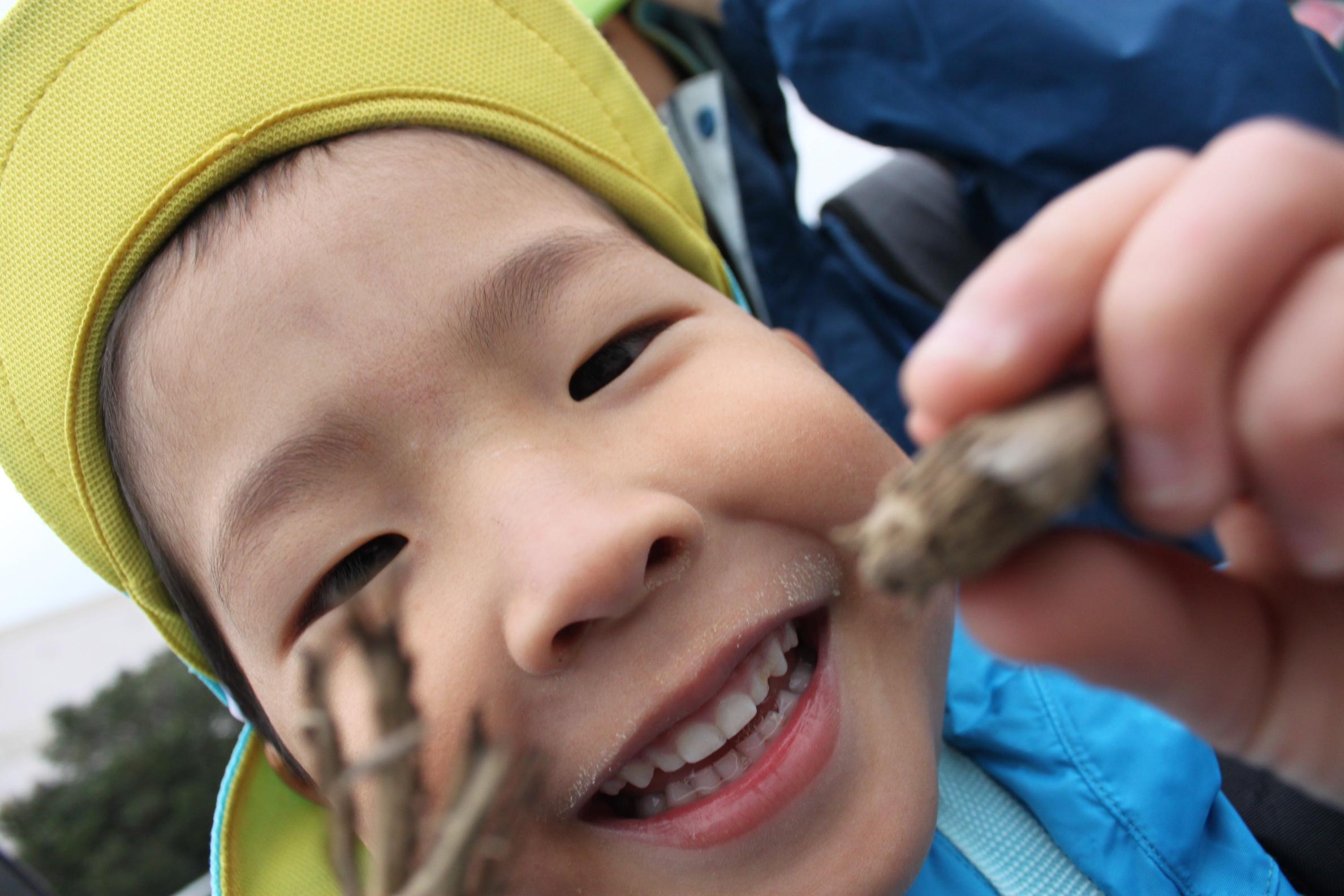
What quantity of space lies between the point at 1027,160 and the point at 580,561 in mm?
917

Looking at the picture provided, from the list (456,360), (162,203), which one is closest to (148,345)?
(162,203)

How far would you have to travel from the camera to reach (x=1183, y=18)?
1.01 m

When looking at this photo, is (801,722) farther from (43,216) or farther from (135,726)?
(135,726)

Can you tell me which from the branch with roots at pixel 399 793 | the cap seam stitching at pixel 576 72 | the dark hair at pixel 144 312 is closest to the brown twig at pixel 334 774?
the branch with roots at pixel 399 793

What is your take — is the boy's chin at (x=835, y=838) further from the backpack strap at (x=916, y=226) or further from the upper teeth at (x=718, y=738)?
the backpack strap at (x=916, y=226)

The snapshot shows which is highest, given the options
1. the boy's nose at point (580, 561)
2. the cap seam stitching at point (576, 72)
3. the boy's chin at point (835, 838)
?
the cap seam stitching at point (576, 72)

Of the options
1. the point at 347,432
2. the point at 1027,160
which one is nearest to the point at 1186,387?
the point at 347,432

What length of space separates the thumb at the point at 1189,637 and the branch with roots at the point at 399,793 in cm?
23

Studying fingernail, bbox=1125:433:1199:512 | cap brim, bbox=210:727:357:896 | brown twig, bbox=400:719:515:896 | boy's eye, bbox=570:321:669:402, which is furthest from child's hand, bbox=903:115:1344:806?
cap brim, bbox=210:727:357:896

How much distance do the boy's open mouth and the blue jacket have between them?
12.6 inches

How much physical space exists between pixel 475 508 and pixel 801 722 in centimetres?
28

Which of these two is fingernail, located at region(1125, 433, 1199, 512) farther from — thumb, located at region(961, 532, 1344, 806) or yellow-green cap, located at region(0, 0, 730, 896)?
yellow-green cap, located at region(0, 0, 730, 896)

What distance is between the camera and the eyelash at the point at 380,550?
64cm

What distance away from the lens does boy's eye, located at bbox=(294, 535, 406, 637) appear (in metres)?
0.64
